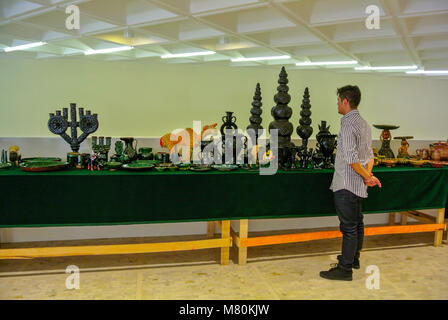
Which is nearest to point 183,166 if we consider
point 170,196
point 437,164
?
point 170,196

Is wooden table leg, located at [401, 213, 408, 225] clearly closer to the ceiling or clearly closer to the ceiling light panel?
the ceiling

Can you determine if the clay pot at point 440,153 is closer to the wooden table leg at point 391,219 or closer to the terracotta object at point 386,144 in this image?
the terracotta object at point 386,144

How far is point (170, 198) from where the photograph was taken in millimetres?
2688

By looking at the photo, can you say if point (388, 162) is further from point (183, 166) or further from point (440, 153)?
point (183, 166)

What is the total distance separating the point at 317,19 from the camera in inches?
135

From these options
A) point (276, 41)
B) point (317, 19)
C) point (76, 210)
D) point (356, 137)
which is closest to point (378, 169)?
point (356, 137)

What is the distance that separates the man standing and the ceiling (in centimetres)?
110

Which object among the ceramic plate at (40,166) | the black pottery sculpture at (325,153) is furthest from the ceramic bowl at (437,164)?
the ceramic plate at (40,166)

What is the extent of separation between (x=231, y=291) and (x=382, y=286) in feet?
4.06

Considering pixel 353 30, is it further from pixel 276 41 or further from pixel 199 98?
pixel 199 98

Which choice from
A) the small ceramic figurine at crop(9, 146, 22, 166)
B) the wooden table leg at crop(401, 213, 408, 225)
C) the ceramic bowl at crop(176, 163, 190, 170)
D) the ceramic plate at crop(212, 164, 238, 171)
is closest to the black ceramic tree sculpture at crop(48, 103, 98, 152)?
the small ceramic figurine at crop(9, 146, 22, 166)

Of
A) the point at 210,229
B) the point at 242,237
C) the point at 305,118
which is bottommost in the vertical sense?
the point at 210,229

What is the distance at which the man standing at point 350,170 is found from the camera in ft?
8.00

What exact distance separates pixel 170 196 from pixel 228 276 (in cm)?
83
